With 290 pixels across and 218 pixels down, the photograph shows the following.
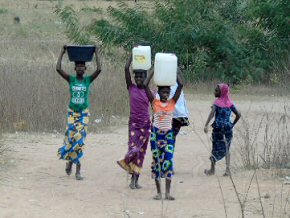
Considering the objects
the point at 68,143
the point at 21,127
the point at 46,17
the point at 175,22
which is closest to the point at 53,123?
the point at 21,127

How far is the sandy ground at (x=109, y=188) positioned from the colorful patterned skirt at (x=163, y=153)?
0.33 meters

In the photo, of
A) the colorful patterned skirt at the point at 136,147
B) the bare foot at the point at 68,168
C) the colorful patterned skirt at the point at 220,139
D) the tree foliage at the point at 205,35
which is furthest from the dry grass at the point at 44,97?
the colorful patterned skirt at the point at 136,147

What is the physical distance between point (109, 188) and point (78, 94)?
1215mm

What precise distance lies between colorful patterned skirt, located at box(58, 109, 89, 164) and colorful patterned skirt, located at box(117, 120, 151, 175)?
2.18ft

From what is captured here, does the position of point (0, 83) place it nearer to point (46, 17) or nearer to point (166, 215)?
point (166, 215)

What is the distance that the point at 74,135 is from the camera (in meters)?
8.57

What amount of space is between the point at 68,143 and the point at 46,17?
1434 inches

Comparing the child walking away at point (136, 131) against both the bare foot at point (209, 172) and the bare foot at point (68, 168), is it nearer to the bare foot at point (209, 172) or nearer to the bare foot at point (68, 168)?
the bare foot at point (68, 168)

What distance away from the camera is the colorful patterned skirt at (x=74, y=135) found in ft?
28.1

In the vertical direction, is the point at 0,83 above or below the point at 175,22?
below

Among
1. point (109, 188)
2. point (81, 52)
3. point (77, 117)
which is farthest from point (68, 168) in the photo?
point (81, 52)

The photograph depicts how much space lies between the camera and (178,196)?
25.7 ft

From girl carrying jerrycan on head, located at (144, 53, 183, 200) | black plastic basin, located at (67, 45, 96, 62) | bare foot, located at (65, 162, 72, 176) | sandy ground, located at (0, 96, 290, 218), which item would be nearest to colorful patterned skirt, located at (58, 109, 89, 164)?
bare foot, located at (65, 162, 72, 176)

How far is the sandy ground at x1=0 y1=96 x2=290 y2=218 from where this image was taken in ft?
23.1
